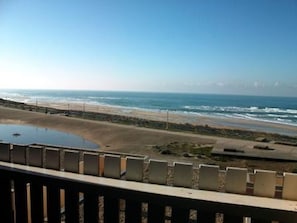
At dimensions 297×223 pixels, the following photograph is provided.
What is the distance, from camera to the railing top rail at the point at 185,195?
1870mm

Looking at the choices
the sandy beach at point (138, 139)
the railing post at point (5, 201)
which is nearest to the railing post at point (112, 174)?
the railing post at point (5, 201)

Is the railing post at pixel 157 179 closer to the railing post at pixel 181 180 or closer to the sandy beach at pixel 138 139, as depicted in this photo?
the railing post at pixel 181 180

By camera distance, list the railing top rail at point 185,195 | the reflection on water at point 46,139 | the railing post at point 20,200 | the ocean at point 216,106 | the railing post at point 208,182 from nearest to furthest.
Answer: the railing top rail at point 185,195
the railing post at point 208,182
the railing post at point 20,200
the reflection on water at point 46,139
the ocean at point 216,106

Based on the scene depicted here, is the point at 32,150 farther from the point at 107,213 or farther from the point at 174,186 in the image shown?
the point at 174,186

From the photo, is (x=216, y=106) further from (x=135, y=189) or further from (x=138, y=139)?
(x=135, y=189)

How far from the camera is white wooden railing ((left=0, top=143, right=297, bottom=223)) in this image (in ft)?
6.30

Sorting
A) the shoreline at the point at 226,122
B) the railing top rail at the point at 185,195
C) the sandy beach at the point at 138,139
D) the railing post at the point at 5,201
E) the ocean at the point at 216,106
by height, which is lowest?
the ocean at the point at 216,106

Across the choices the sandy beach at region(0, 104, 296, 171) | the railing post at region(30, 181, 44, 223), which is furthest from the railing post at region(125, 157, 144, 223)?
the sandy beach at region(0, 104, 296, 171)

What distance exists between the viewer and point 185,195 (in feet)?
6.54

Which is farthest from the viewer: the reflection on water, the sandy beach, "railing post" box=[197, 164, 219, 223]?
the reflection on water

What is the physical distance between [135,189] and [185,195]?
1.01 ft

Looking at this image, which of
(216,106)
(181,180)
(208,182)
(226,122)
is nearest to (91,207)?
(181,180)

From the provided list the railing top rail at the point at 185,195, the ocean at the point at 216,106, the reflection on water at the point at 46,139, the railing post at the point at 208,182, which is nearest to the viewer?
the railing top rail at the point at 185,195

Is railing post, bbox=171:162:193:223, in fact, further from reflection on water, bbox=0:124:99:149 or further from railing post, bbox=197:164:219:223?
reflection on water, bbox=0:124:99:149
